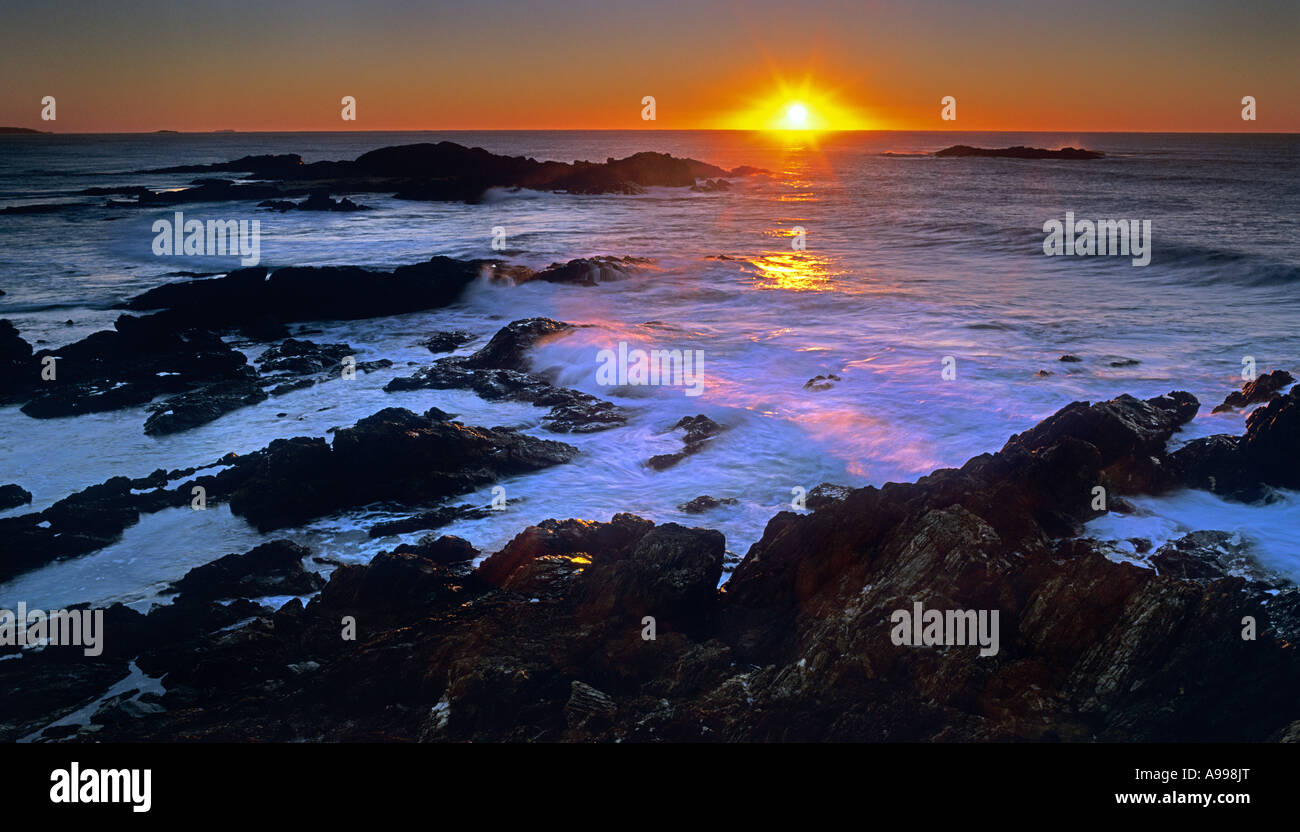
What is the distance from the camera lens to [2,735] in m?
6.99

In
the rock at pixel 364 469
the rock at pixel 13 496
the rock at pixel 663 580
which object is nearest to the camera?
the rock at pixel 663 580

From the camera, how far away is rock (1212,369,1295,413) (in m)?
14.1

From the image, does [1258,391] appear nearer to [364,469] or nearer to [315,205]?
[364,469]

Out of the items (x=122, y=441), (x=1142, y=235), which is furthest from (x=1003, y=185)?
Answer: (x=122, y=441)

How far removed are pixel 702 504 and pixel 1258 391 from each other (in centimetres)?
1097

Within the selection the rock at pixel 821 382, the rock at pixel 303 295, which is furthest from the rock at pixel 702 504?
the rock at pixel 303 295

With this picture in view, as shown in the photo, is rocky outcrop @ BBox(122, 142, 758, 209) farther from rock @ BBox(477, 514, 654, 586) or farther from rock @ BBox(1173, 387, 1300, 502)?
rock @ BBox(1173, 387, 1300, 502)

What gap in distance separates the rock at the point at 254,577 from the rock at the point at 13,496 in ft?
14.1

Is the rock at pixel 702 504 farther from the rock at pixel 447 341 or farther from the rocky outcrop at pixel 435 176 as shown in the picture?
the rocky outcrop at pixel 435 176

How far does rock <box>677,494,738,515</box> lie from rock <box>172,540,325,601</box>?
16.1ft

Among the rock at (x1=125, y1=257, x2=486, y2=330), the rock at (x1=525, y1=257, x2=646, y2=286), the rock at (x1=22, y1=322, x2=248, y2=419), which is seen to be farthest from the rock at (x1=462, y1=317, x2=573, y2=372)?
the rock at (x1=525, y1=257, x2=646, y2=286)

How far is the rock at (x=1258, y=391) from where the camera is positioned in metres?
14.1
